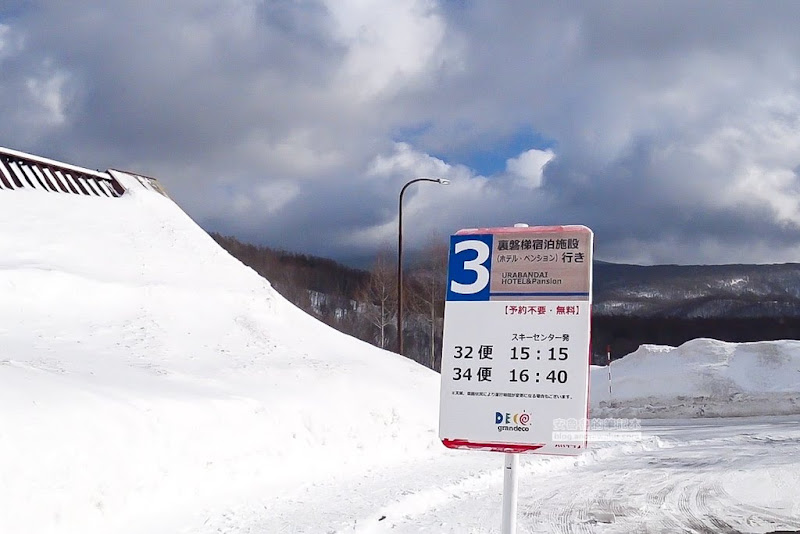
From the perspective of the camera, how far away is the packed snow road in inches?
303

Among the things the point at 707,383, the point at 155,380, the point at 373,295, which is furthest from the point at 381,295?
the point at 155,380

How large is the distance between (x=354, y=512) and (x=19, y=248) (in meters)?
12.2

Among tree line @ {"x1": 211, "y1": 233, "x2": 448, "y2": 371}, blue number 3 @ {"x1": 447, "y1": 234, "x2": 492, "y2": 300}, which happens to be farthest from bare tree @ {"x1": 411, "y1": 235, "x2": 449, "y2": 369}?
blue number 3 @ {"x1": 447, "y1": 234, "x2": 492, "y2": 300}

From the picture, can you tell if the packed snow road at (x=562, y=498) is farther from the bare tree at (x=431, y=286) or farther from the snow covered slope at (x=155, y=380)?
the bare tree at (x=431, y=286)

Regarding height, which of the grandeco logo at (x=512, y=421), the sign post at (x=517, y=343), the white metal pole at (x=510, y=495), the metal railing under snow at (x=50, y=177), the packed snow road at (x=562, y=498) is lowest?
the packed snow road at (x=562, y=498)

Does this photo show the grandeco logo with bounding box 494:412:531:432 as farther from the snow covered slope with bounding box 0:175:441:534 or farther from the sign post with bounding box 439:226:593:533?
the snow covered slope with bounding box 0:175:441:534

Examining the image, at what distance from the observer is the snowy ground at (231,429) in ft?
23.9

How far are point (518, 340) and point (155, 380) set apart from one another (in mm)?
7526

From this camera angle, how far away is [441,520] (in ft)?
25.8

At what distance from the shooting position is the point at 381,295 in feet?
167

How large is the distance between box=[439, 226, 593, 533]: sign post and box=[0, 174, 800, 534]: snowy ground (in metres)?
3.18

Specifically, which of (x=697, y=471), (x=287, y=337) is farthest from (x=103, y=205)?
(x=697, y=471)

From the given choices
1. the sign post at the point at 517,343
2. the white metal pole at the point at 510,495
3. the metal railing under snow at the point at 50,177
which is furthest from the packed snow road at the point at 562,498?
the metal railing under snow at the point at 50,177

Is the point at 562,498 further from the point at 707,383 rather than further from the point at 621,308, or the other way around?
the point at 621,308
